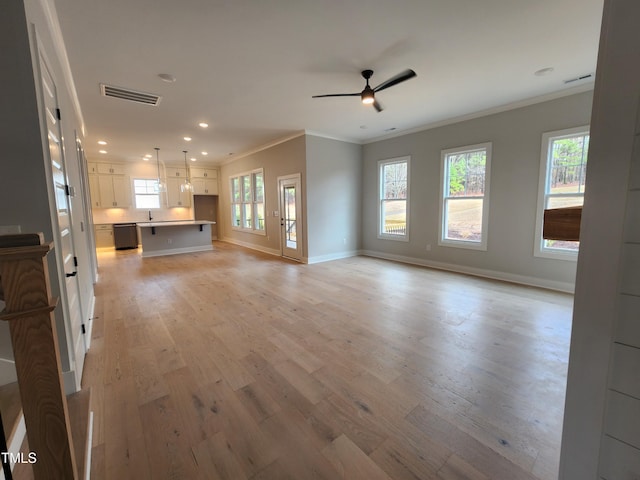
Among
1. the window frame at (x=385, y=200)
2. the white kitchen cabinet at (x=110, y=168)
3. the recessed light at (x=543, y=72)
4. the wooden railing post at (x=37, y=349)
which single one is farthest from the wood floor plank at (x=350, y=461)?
the white kitchen cabinet at (x=110, y=168)

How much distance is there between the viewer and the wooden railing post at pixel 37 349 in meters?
0.80

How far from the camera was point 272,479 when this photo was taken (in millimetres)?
1384

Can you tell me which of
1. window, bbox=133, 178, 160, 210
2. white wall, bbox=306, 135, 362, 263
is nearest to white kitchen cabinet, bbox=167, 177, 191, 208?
window, bbox=133, 178, 160, 210

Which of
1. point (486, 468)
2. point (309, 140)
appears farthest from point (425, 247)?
point (486, 468)

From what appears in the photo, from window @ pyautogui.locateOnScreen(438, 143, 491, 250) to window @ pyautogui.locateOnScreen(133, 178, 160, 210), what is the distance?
8.95 m

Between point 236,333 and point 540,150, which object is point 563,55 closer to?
point 540,150

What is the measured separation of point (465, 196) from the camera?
5.26 metres

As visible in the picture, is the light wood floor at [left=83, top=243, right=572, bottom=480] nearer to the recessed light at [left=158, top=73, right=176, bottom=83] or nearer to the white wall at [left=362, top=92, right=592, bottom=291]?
the white wall at [left=362, top=92, right=592, bottom=291]

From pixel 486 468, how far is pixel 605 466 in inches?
30.3

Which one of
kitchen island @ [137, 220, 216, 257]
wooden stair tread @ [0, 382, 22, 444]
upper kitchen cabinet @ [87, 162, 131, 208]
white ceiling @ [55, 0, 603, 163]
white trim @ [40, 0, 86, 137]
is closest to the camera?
wooden stair tread @ [0, 382, 22, 444]

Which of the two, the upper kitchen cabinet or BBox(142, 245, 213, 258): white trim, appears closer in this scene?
BBox(142, 245, 213, 258): white trim

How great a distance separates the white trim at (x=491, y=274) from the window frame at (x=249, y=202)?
359 cm

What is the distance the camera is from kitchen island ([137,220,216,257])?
23.7 ft

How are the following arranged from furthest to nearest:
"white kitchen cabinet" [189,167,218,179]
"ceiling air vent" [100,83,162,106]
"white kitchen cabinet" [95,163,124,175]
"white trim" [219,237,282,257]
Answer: "white kitchen cabinet" [189,167,218,179] < "white kitchen cabinet" [95,163,124,175] < "white trim" [219,237,282,257] < "ceiling air vent" [100,83,162,106]
